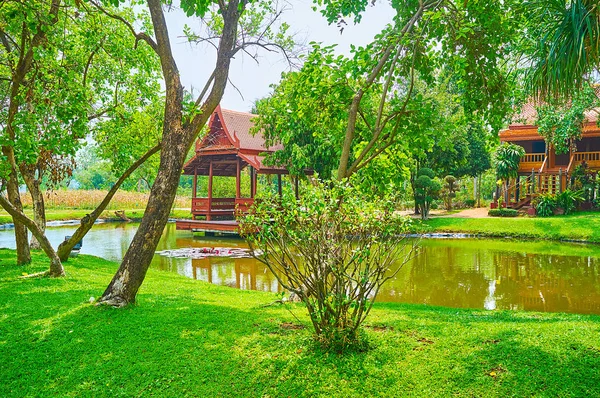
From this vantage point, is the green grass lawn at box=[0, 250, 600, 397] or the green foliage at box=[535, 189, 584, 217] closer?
the green grass lawn at box=[0, 250, 600, 397]

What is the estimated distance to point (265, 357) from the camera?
3252 millimetres

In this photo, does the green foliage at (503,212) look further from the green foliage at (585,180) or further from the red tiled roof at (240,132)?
the red tiled roof at (240,132)

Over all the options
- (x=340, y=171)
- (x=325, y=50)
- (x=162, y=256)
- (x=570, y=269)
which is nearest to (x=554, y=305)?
(x=570, y=269)

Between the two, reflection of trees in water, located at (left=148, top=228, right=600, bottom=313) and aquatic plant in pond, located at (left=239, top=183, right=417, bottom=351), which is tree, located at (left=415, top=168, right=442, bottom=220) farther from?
aquatic plant in pond, located at (left=239, top=183, right=417, bottom=351)

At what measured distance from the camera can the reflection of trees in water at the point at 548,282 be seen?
23.2 ft

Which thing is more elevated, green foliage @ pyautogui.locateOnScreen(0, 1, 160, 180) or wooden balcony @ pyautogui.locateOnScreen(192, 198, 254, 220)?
green foliage @ pyautogui.locateOnScreen(0, 1, 160, 180)

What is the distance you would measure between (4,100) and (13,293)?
5064 millimetres

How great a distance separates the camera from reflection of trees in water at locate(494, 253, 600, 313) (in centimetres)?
706

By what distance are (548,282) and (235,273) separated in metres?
6.70

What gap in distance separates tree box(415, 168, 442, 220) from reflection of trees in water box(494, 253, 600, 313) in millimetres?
6706

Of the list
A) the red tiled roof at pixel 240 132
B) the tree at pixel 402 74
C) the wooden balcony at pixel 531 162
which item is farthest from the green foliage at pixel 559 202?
the tree at pixel 402 74

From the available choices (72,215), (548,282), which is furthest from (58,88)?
(72,215)

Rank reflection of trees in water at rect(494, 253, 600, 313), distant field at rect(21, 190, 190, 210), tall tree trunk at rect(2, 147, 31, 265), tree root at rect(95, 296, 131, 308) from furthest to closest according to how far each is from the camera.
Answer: distant field at rect(21, 190, 190, 210), reflection of trees in water at rect(494, 253, 600, 313), tall tree trunk at rect(2, 147, 31, 265), tree root at rect(95, 296, 131, 308)

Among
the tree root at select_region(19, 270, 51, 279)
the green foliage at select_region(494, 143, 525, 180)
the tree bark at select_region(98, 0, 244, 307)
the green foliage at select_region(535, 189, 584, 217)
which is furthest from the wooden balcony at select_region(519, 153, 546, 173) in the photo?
the tree root at select_region(19, 270, 51, 279)
